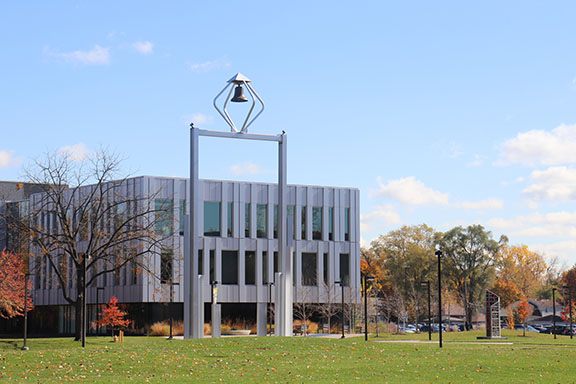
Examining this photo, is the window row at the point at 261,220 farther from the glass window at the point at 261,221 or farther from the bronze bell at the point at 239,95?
the bronze bell at the point at 239,95

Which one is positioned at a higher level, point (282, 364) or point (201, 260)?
point (201, 260)

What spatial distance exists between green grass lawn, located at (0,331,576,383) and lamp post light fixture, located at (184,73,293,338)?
2195mm

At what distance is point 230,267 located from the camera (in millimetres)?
70562

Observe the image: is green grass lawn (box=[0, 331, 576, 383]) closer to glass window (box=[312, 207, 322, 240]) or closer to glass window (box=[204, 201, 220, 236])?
glass window (box=[204, 201, 220, 236])

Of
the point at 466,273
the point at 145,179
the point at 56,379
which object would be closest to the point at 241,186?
the point at 145,179

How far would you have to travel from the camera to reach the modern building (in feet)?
222

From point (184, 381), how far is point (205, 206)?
48.8m

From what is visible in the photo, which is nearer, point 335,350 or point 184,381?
point 184,381

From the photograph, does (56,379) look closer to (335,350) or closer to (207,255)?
(335,350)

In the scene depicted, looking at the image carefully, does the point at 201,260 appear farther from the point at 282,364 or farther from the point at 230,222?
the point at 282,364

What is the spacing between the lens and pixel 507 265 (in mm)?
102250

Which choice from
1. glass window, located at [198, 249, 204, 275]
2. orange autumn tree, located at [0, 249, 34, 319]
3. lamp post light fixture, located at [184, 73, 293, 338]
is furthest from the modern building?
lamp post light fixture, located at [184, 73, 293, 338]

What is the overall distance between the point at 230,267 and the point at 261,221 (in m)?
5.04

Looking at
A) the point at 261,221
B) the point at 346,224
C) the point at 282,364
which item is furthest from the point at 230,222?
the point at 282,364
